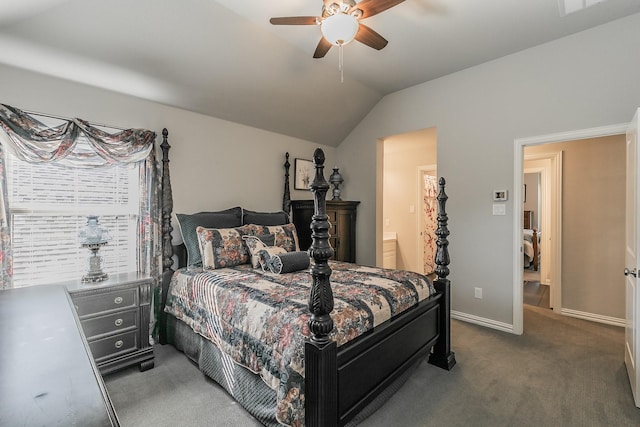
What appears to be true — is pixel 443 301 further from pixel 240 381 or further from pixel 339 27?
pixel 339 27

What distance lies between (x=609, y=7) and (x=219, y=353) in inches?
164

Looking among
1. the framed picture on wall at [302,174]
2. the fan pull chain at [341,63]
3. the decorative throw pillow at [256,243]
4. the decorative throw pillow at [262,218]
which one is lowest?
the decorative throw pillow at [256,243]

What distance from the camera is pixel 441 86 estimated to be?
3795mm

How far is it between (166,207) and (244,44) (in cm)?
176

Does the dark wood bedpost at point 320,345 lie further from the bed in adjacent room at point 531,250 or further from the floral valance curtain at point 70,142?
the bed in adjacent room at point 531,250

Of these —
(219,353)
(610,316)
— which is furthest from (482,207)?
(219,353)

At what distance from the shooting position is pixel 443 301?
263cm

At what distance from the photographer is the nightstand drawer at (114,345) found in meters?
2.32

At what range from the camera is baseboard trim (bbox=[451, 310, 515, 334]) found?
3310 millimetres

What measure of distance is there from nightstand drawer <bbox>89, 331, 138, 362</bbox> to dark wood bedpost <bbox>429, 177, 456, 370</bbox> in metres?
2.47

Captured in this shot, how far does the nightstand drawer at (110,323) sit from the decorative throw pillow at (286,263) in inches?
45.6

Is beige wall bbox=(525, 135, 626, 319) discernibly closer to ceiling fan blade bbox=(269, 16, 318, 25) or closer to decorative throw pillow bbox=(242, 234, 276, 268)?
ceiling fan blade bbox=(269, 16, 318, 25)

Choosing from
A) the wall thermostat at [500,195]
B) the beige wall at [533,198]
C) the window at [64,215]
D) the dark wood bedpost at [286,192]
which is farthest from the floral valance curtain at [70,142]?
the beige wall at [533,198]

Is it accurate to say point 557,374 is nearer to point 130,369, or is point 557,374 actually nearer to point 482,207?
point 482,207
